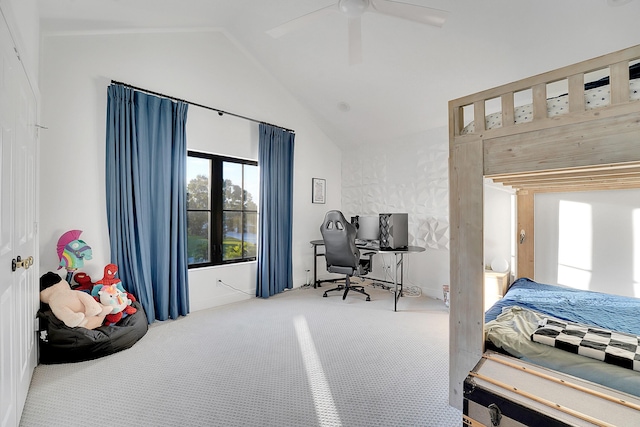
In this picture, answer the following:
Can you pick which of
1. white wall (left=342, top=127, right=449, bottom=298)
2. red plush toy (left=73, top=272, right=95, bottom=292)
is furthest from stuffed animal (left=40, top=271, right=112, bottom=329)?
white wall (left=342, top=127, right=449, bottom=298)

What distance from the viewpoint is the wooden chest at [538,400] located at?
103 centimetres

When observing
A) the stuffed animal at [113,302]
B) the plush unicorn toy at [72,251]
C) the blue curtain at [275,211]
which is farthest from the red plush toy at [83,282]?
the blue curtain at [275,211]

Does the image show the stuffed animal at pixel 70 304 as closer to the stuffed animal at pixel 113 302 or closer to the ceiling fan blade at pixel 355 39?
the stuffed animal at pixel 113 302

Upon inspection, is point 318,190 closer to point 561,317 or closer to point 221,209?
point 221,209

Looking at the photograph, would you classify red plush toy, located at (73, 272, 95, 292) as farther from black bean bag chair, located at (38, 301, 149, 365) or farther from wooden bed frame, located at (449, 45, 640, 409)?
wooden bed frame, located at (449, 45, 640, 409)

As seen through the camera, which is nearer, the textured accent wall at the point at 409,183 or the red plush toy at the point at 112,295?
the red plush toy at the point at 112,295

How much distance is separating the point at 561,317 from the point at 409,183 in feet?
8.73

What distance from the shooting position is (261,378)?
1944mm

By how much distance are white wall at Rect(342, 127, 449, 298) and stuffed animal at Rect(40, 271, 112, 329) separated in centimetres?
360

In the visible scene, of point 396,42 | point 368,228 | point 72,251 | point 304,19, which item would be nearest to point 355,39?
point 304,19

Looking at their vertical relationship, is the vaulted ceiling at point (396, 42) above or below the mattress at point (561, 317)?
above

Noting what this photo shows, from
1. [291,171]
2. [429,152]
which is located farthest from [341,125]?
[429,152]

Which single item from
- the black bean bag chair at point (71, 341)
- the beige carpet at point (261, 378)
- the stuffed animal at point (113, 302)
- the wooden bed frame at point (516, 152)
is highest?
the wooden bed frame at point (516, 152)

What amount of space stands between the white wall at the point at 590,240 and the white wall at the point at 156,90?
304 centimetres
